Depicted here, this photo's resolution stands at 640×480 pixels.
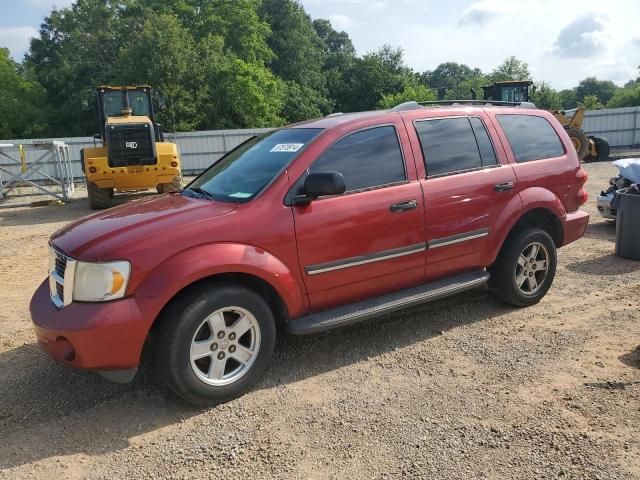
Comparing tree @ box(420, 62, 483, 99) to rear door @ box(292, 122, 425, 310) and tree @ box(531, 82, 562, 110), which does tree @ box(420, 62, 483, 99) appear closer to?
tree @ box(531, 82, 562, 110)

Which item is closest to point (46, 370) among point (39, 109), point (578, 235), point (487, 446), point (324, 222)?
point (324, 222)

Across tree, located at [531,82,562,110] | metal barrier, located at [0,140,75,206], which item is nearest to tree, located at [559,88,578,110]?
tree, located at [531,82,562,110]

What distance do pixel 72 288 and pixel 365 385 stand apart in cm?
204

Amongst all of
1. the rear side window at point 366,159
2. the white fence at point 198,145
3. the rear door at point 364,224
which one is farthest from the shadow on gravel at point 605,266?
the white fence at point 198,145

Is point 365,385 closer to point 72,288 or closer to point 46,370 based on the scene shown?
point 72,288

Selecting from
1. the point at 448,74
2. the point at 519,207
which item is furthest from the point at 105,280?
the point at 448,74

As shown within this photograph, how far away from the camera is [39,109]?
41.3m

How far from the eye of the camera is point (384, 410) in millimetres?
3340

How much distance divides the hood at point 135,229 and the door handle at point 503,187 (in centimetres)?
239

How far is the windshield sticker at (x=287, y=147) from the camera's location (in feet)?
13.1

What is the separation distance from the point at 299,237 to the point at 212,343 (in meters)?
0.93

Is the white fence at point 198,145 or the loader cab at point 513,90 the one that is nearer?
the loader cab at point 513,90

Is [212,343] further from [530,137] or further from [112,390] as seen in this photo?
[530,137]

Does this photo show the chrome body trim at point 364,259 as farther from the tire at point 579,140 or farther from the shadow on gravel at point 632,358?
the tire at point 579,140
